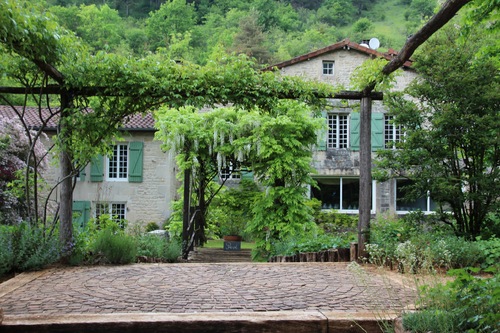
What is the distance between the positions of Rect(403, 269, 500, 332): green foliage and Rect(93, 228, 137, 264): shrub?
13.8ft

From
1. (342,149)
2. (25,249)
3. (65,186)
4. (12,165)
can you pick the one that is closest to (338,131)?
(342,149)

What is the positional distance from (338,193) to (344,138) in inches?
80.5

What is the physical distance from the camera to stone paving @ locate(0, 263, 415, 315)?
3.96 m

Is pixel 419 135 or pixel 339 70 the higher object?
pixel 339 70

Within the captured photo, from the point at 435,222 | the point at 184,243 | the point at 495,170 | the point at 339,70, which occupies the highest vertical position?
the point at 339,70

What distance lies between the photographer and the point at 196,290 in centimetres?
471

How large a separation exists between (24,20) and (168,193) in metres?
12.7

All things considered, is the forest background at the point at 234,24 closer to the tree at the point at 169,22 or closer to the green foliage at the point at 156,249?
the tree at the point at 169,22

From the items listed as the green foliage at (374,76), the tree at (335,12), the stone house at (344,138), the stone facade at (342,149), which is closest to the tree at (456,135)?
the green foliage at (374,76)

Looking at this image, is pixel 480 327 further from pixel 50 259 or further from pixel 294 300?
pixel 50 259

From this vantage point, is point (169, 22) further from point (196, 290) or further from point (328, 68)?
point (196, 290)

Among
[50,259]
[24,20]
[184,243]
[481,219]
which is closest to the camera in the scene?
[24,20]

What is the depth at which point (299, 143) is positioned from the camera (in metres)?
11.0

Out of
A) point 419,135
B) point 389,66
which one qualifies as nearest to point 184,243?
point 419,135
